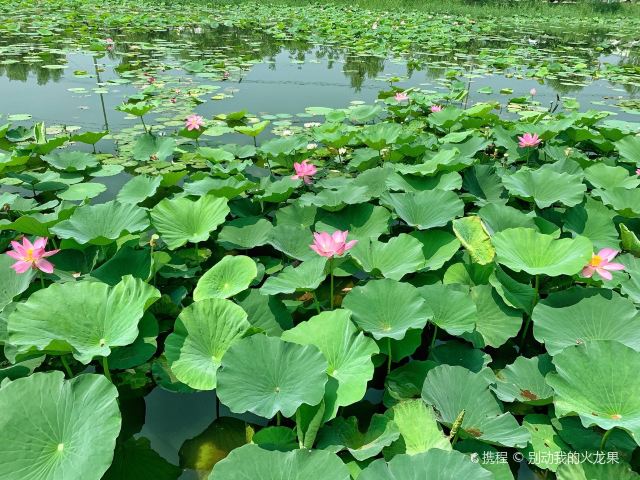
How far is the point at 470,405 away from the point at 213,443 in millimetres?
794

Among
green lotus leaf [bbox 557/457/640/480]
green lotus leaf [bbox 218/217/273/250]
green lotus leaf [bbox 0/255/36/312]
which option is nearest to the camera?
green lotus leaf [bbox 557/457/640/480]

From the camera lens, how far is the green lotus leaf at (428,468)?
104 centimetres

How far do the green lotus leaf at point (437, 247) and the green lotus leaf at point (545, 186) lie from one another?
0.50m

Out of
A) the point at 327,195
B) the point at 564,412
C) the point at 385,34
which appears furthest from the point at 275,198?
the point at 385,34

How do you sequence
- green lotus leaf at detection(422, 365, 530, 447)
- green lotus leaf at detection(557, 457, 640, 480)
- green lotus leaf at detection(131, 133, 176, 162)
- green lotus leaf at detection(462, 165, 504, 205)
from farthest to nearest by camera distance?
green lotus leaf at detection(131, 133, 176, 162)
green lotus leaf at detection(462, 165, 504, 205)
green lotus leaf at detection(422, 365, 530, 447)
green lotus leaf at detection(557, 457, 640, 480)

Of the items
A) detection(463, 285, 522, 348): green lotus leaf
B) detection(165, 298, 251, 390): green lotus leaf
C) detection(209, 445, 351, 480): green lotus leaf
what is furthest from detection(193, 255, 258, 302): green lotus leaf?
detection(463, 285, 522, 348): green lotus leaf

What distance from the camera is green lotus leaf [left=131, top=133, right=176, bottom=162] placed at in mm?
3227

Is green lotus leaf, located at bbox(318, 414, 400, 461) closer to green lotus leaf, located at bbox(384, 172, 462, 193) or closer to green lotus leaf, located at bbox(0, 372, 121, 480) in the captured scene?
green lotus leaf, located at bbox(0, 372, 121, 480)

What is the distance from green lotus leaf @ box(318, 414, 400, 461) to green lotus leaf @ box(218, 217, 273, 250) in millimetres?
963

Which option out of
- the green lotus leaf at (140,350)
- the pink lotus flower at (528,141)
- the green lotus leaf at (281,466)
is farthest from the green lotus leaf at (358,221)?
the pink lotus flower at (528,141)

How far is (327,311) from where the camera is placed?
164cm

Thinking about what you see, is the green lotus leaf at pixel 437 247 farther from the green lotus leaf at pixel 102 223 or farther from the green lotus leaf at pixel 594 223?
the green lotus leaf at pixel 102 223

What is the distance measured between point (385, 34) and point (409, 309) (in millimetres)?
9621

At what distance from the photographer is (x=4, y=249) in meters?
2.16
